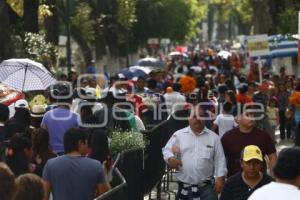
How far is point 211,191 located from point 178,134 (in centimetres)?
73

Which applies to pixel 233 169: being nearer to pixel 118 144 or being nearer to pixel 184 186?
pixel 184 186

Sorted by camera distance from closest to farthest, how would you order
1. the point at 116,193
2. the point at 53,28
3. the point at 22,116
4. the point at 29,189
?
the point at 29,189 < the point at 116,193 < the point at 22,116 < the point at 53,28

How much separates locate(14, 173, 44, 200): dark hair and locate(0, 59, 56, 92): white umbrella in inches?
377

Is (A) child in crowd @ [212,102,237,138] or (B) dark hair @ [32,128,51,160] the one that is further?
(A) child in crowd @ [212,102,237,138]

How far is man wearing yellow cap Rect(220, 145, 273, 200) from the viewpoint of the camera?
28.9ft

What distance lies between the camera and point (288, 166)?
6789 millimetres

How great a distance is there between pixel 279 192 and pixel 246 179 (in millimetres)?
2318

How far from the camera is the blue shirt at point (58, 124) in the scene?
39.7 ft

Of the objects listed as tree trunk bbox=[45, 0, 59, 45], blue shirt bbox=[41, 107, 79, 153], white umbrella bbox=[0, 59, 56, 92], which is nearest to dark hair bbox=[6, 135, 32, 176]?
blue shirt bbox=[41, 107, 79, 153]

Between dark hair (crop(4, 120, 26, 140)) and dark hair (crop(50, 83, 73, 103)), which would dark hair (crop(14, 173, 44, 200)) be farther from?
dark hair (crop(50, 83, 73, 103))

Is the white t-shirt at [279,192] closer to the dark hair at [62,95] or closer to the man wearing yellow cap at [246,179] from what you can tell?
the man wearing yellow cap at [246,179]

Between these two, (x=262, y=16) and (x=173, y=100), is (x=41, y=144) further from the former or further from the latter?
(x=262, y=16)

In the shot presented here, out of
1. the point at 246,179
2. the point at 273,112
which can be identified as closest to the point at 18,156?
the point at 246,179

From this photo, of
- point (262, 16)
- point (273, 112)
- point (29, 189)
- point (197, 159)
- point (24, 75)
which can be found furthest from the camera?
point (262, 16)
